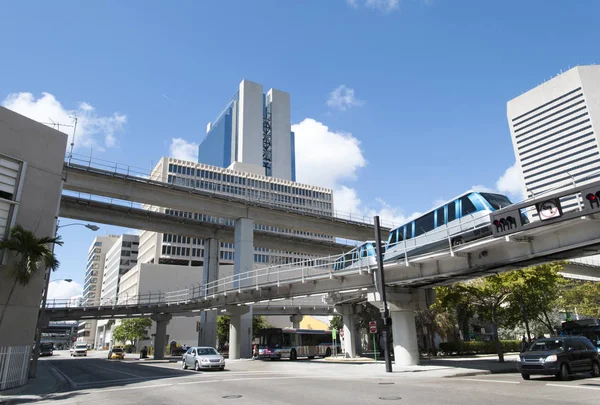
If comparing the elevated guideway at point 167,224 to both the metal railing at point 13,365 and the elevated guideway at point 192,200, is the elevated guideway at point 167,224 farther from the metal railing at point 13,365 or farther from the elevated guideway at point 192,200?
the metal railing at point 13,365

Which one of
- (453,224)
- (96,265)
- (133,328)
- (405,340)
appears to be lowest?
(405,340)

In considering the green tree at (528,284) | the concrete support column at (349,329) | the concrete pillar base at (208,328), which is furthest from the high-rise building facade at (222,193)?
the green tree at (528,284)

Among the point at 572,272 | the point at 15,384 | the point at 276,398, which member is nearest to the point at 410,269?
the point at 276,398

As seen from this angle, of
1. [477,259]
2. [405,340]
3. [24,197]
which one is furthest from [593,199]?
[24,197]

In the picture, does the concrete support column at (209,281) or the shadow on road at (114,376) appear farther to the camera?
the concrete support column at (209,281)

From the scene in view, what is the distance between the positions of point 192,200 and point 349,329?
754 inches

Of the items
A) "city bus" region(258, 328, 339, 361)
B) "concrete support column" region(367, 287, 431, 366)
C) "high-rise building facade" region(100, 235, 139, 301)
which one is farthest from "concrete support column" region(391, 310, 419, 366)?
"high-rise building facade" region(100, 235, 139, 301)

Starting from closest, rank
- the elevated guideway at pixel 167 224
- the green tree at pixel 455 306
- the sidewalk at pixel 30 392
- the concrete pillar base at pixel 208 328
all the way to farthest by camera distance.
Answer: the sidewalk at pixel 30 392
the green tree at pixel 455 306
the elevated guideway at pixel 167 224
the concrete pillar base at pixel 208 328

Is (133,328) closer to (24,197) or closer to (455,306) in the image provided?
(455,306)

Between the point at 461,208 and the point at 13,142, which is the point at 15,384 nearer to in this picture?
the point at 13,142

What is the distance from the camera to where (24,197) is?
808 inches

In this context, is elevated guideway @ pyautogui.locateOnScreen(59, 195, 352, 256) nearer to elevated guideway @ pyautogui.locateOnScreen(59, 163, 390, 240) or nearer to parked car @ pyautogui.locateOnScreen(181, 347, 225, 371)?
elevated guideway @ pyautogui.locateOnScreen(59, 163, 390, 240)

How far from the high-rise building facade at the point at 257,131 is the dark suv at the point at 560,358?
507ft

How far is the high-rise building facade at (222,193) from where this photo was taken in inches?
4225
